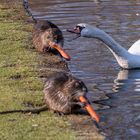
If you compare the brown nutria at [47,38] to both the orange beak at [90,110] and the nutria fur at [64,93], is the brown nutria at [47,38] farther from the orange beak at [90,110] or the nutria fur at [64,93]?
the orange beak at [90,110]

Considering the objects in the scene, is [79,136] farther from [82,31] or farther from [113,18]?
[113,18]

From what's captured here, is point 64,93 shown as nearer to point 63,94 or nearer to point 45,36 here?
point 63,94

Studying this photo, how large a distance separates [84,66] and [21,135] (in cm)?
387

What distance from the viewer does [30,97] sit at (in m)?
8.53

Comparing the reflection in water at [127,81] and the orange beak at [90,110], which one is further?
the reflection in water at [127,81]

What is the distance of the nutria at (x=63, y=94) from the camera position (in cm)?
789

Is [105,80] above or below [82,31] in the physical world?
below

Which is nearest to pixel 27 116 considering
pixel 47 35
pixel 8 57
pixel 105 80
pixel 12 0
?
pixel 105 80

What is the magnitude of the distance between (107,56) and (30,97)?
140 inches

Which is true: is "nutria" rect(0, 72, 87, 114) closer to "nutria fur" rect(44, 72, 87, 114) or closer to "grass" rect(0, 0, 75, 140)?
"nutria fur" rect(44, 72, 87, 114)

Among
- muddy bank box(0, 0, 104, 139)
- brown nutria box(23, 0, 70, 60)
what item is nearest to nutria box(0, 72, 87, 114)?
muddy bank box(0, 0, 104, 139)

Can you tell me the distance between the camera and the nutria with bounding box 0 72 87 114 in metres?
7.89

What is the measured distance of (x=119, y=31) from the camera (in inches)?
550

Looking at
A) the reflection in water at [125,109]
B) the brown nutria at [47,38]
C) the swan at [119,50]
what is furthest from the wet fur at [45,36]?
the reflection in water at [125,109]
